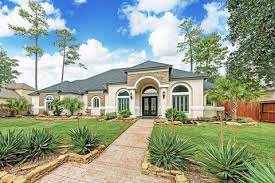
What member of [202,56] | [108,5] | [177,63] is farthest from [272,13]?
[177,63]

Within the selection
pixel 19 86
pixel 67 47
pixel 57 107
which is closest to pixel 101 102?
pixel 57 107

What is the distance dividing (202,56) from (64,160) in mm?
27822

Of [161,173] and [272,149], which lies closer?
[161,173]

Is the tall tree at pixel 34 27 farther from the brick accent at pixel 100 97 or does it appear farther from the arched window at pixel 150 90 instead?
the arched window at pixel 150 90

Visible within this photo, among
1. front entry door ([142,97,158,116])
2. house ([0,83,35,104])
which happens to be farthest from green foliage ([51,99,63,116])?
house ([0,83,35,104])

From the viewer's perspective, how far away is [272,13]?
227 inches

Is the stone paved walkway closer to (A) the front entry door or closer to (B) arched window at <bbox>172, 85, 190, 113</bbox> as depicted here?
(B) arched window at <bbox>172, 85, 190, 113</bbox>

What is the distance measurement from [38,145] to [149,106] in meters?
16.8

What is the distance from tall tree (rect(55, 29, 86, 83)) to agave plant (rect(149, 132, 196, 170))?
29.2 m

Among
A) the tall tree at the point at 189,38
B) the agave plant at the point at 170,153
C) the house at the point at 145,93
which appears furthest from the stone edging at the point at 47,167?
the tall tree at the point at 189,38

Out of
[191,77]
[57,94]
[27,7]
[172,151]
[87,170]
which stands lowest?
[87,170]

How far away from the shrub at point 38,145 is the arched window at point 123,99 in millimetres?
15278

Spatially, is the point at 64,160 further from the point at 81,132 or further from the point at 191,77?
the point at 191,77

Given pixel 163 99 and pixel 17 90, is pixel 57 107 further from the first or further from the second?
pixel 17 90
